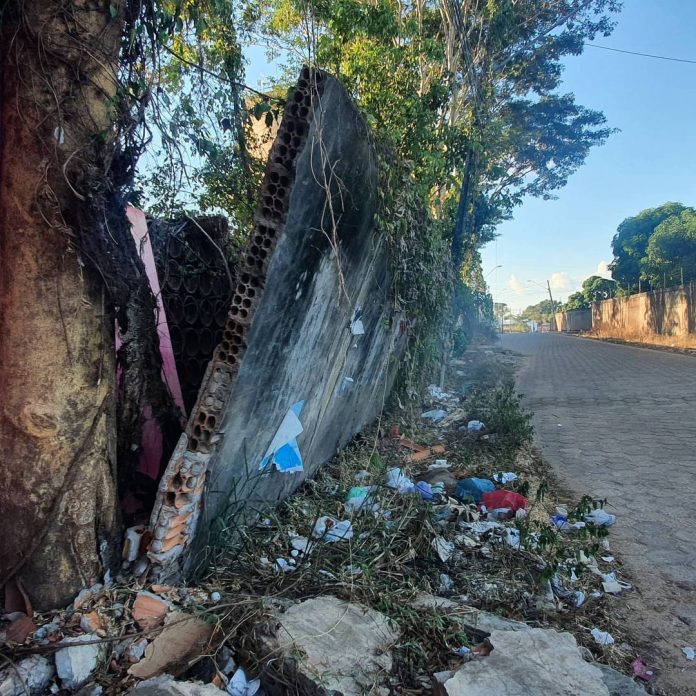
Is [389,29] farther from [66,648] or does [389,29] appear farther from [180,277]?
[66,648]

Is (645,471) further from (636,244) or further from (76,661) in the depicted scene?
(636,244)

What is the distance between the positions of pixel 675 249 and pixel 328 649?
2342cm

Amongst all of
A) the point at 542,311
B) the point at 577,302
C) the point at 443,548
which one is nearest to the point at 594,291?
the point at 577,302

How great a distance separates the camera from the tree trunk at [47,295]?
6.86 ft

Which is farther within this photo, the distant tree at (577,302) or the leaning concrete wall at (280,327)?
the distant tree at (577,302)

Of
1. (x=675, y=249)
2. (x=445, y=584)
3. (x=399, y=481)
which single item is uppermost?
(x=675, y=249)

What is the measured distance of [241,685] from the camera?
1.88m

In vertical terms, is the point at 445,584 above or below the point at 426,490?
below

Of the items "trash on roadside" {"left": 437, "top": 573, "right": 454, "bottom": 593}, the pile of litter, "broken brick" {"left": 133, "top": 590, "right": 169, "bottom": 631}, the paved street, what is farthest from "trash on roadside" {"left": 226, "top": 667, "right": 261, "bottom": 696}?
the paved street

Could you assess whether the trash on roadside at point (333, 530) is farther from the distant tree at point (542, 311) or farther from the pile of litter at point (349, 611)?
the distant tree at point (542, 311)

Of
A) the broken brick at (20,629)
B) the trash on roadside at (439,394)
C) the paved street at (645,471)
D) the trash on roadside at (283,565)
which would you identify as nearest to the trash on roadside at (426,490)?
the paved street at (645,471)

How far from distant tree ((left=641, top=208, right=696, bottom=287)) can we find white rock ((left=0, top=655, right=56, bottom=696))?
23.1 metres

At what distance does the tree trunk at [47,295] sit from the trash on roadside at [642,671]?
7.65 feet

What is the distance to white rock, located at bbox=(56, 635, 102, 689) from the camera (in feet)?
6.04
